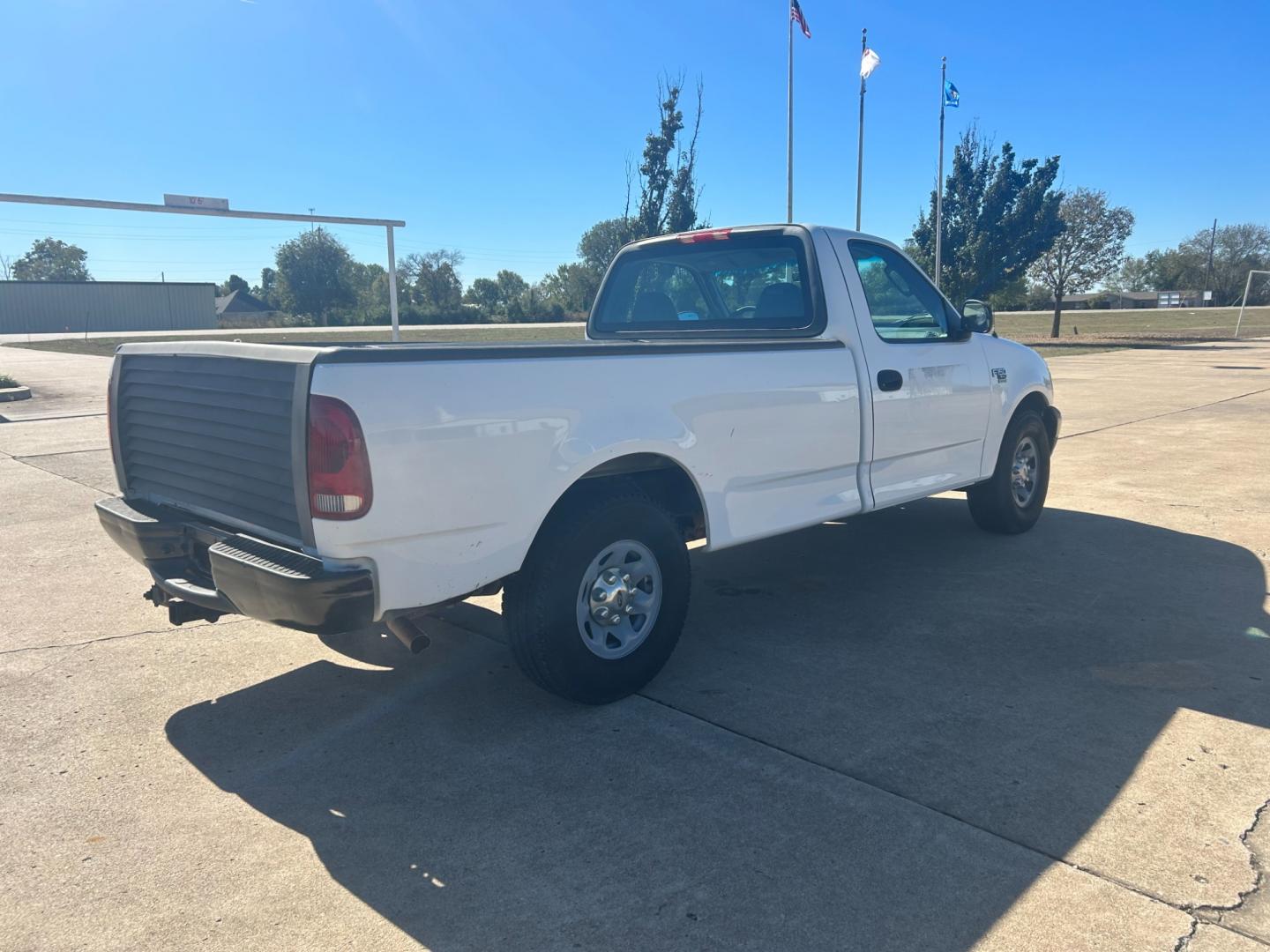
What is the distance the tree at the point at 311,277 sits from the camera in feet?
287

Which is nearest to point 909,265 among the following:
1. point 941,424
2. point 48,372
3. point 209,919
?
point 941,424

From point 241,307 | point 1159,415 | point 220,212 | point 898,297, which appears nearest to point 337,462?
point 898,297

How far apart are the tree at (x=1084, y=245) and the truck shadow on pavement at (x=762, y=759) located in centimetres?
3397

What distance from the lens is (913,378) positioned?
5.08 metres

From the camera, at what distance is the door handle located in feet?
15.9

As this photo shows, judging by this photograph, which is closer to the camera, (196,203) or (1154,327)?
(196,203)

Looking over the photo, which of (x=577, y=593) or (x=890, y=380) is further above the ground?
(x=890, y=380)

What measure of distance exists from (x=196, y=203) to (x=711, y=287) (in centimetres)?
1901

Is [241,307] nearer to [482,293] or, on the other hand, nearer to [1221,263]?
[482,293]

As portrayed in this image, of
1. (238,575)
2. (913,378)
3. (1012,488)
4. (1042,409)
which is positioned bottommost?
(1012,488)

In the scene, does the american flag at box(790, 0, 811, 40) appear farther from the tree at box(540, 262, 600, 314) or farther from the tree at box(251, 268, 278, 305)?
the tree at box(251, 268, 278, 305)

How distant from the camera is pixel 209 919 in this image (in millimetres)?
2504

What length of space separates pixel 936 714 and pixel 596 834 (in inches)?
61.4

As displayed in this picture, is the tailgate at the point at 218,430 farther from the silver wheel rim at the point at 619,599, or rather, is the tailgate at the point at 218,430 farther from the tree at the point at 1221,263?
the tree at the point at 1221,263
